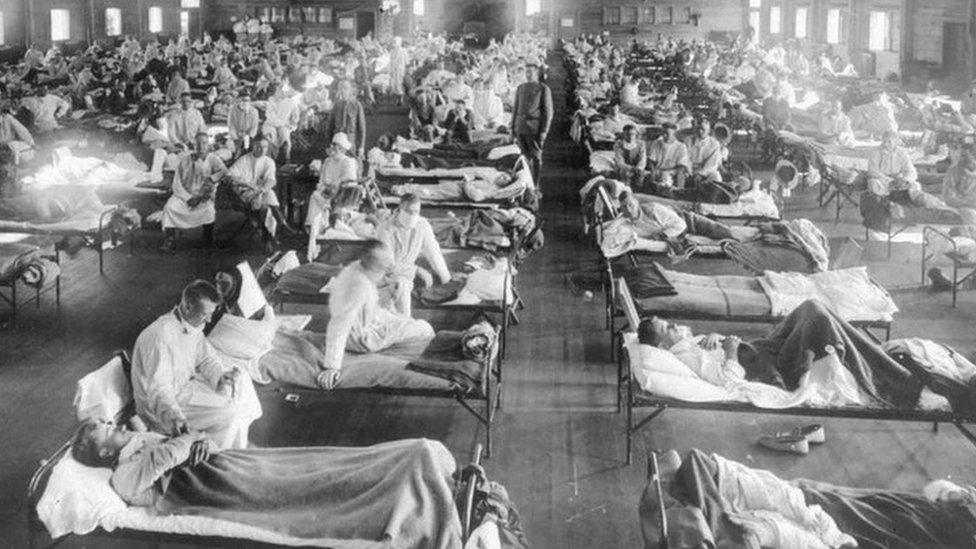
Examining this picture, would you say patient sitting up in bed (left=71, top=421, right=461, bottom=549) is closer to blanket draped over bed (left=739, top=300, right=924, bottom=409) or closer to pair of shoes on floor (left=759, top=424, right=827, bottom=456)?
pair of shoes on floor (left=759, top=424, right=827, bottom=456)

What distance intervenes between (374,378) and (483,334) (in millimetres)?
751

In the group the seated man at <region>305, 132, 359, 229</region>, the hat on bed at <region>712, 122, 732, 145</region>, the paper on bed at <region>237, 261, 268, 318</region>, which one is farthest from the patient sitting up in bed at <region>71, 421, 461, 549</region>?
the hat on bed at <region>712, 122, 732, 145</region>

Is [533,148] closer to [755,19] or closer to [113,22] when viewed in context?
[113,22]

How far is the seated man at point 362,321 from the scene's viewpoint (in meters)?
6.25

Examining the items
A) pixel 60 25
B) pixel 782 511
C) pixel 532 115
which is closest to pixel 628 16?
pixel 60 25

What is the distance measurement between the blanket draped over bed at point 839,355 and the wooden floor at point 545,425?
429 millimetres

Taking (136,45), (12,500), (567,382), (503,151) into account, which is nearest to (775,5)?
(136,45)

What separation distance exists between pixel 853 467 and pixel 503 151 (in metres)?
8.15

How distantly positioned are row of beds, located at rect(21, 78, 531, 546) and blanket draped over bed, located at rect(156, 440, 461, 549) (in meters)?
0.09

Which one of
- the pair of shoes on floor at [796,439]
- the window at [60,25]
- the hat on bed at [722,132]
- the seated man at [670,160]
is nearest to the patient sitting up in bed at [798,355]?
the pair of shoes on floor at [796,439]

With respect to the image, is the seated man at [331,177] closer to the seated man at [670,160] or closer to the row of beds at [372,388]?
the row of beds at [372,388]

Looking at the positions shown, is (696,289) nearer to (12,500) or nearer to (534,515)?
(534,515)

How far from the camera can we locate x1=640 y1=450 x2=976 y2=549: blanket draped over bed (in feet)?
14.6

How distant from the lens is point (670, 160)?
42.2ft
